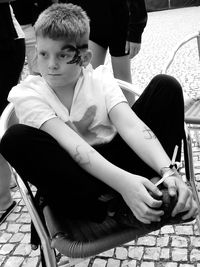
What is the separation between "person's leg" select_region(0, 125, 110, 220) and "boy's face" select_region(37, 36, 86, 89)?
27 cm

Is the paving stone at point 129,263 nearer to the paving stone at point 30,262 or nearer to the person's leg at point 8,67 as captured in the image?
the paving stone at point 30,262

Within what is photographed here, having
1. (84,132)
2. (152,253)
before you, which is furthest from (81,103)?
(152,253)

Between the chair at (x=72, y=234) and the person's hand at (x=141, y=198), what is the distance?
0.42 ft

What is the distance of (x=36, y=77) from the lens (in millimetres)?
1751

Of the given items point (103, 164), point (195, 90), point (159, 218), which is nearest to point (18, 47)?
point (103, 164)

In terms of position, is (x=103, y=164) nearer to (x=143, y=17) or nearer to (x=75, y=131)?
(x=75, y=131)

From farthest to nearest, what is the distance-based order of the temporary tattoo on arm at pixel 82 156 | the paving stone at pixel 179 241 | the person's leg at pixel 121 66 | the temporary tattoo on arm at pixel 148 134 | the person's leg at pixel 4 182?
the person's leg at pixel 121 66, the person's leg at pixel 4 182, the paving stone at pixel 179 241, the temporary tattoo on arm at pixel 148 134, the temporary tattoo on arm at pixel 82 156

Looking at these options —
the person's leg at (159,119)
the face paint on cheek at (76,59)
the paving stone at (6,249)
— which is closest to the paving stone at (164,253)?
the person's leg at (159,119)

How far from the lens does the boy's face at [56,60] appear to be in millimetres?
1586

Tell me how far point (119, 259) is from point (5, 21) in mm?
1414

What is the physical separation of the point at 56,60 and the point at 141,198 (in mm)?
634

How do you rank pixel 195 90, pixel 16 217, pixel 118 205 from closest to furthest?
pixel 118 205 < pixel 16 217 < pixel 195 90

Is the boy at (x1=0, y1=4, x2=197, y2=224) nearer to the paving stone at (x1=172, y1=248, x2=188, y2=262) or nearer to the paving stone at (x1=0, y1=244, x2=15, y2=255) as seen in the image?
the paving stone at (x1=172, y1=248, x2=188, y2=262)

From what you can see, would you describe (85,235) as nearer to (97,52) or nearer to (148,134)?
(148,134)
